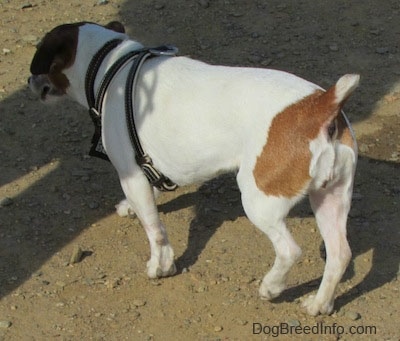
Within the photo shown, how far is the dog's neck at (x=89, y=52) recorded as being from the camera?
5.14 meters

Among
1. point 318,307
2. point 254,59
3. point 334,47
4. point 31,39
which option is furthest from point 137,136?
point 334,47

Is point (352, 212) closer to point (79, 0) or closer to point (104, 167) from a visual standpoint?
point (104, 167)

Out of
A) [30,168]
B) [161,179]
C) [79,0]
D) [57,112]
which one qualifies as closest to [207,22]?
[79,0]

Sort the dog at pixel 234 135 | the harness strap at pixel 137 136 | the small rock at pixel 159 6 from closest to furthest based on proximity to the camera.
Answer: the dog at pixel 234 135
the harness strap at pixel 137 136
the small rock at pixel 159 6

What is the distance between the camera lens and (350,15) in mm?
7867

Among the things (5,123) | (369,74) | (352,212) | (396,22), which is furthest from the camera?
(396,22)

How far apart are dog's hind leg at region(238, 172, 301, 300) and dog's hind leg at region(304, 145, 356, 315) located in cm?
23

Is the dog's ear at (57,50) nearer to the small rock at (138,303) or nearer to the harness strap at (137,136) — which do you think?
the harness strap at (137,136)

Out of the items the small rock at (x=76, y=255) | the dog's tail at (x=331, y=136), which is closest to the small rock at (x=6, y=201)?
the small rock at (x=76, y=255)

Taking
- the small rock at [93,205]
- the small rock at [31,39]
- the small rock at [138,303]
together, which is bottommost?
the small rock at [93,205]

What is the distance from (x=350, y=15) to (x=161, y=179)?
343 cm

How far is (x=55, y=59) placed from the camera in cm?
524

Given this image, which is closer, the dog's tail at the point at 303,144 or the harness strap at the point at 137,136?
the dog's tail at the point at 303,144

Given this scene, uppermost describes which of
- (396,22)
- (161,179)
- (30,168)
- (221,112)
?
(221,112)
